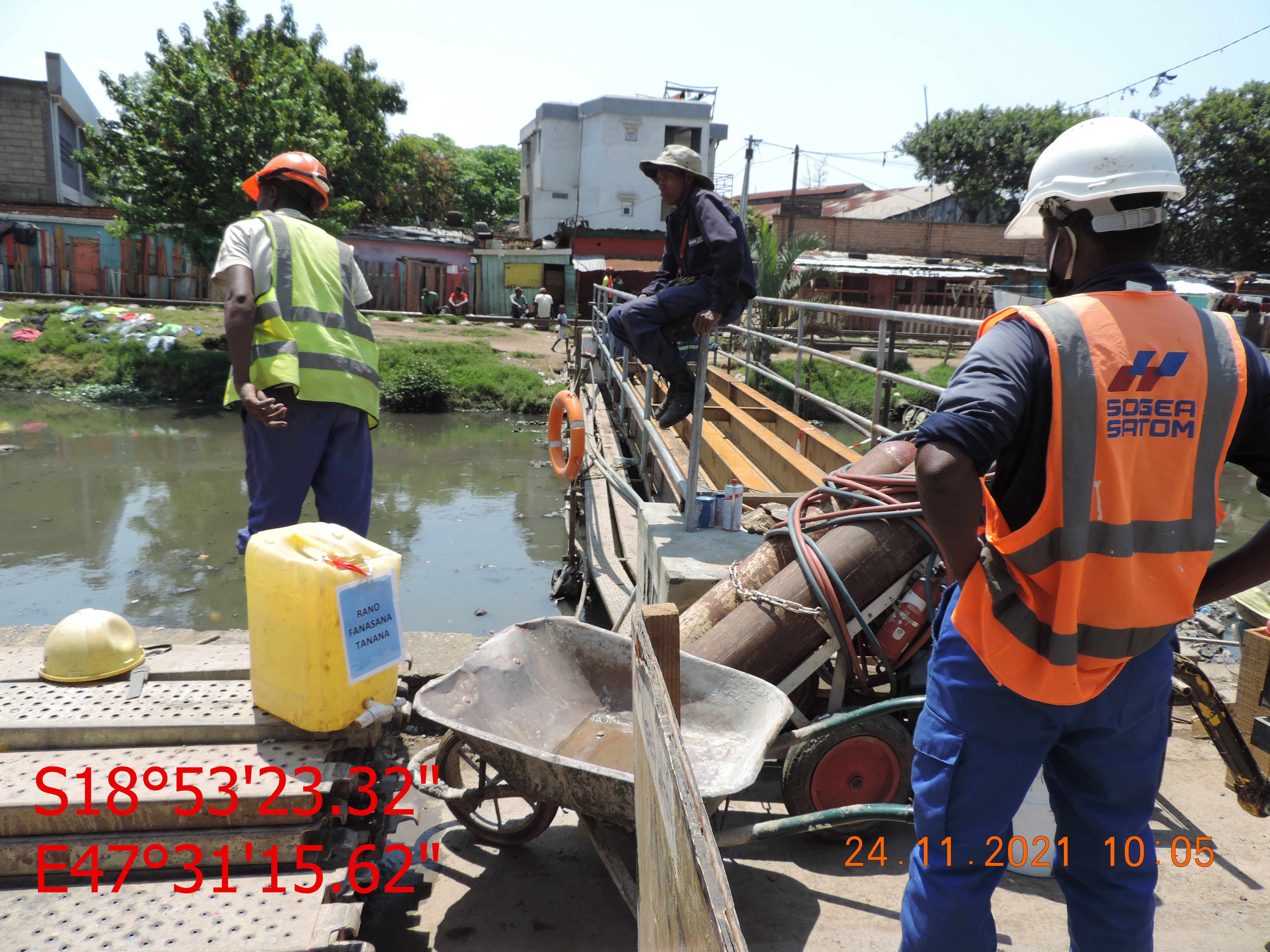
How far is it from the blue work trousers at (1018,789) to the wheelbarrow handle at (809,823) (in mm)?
752

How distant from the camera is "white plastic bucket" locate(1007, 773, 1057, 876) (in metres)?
2.64

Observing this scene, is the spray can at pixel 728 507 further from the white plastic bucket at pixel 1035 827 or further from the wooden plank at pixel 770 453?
the white plastic bucket at pixel 1035 827

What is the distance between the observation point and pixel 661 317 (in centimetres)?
383

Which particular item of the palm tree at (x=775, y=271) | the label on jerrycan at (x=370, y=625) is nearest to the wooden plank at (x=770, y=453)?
the label on jerrycan at (x=370, y=625)

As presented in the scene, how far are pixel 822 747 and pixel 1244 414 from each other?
169 cm

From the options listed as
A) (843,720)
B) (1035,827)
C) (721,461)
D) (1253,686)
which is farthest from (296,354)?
(1253,686)

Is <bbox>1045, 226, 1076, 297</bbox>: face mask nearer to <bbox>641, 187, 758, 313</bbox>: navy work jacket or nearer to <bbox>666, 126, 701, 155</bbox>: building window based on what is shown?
<bbox>641, 187, 758, 313</bbox>: navy work jacket

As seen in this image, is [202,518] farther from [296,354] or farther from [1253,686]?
[1253,686]

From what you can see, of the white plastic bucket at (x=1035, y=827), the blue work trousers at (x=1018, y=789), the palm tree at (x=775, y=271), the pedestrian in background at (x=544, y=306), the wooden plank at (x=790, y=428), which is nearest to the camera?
the blue work trousers at (x=1018, y=789)

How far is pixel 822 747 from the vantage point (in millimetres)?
2803

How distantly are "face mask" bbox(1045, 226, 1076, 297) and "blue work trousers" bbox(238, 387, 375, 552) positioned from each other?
240 cm

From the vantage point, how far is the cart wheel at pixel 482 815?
275 centimetres

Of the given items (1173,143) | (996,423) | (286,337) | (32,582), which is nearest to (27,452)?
(32,582)

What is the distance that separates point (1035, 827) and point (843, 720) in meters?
0.70
